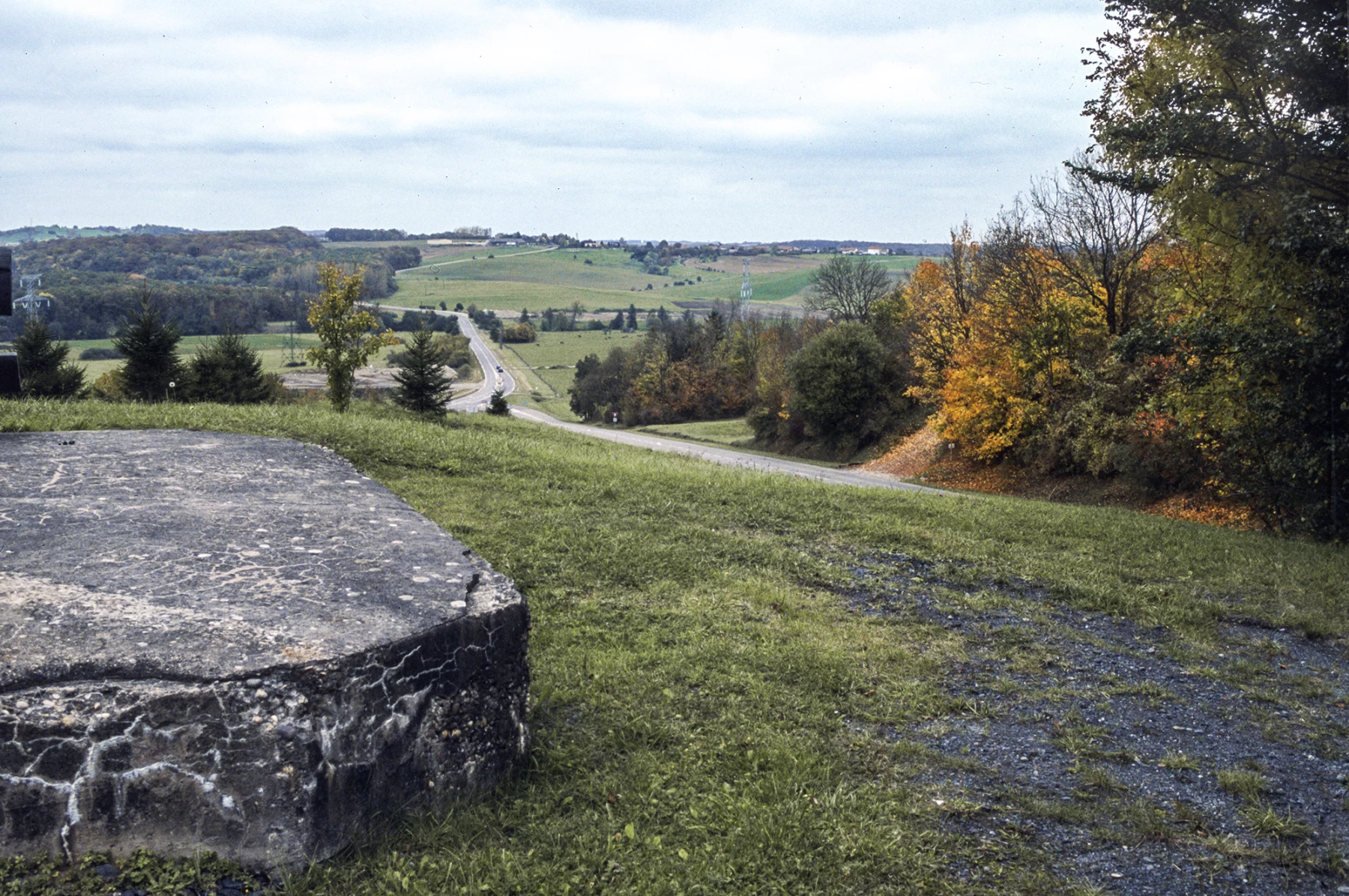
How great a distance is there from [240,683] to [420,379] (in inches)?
1054

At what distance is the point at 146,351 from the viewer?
2870 centimetres

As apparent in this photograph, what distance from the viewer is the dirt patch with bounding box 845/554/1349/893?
4.52 metres

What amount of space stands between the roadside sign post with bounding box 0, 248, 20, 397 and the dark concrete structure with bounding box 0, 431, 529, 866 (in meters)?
3.96

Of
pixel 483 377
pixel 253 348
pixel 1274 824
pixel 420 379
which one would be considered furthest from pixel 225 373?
pixel 483 377

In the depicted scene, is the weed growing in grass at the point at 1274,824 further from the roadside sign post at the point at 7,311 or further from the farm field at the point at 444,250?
the farm field at the point at 444,250

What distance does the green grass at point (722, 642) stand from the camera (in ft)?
13.9

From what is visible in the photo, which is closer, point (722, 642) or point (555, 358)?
point (722, 642)

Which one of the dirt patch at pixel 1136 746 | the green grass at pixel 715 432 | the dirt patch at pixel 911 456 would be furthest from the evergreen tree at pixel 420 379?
the green grass at pixel 715 432

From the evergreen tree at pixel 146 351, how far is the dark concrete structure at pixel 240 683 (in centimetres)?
2617

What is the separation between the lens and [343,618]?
14.3ft

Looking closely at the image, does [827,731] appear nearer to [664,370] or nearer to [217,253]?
[217,253]

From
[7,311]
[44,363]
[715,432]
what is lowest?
[715,432]

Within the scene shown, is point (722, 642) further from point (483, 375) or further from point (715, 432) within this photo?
point (483, 375)

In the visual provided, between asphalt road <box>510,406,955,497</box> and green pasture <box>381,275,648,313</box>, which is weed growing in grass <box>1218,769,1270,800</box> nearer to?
Result: asphalt road <box>510,406,955,497</box>
